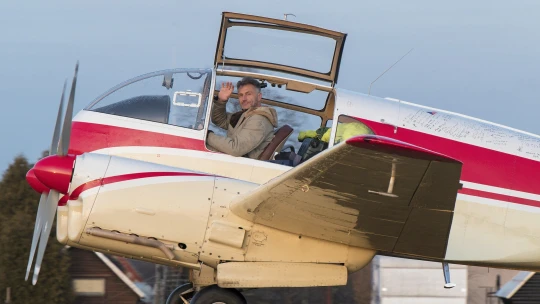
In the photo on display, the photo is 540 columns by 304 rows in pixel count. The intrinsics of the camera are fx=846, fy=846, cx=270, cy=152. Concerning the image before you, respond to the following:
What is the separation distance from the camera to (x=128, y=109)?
875cm

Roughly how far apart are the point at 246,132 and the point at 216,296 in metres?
1.69

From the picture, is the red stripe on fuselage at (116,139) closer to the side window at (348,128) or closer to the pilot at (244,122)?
the pilot at (244,122)

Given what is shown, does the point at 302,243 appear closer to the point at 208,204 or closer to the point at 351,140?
the point at 208,204

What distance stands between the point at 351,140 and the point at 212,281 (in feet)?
9.19

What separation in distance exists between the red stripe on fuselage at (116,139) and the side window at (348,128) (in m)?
1.37

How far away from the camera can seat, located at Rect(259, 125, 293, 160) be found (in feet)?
28.8

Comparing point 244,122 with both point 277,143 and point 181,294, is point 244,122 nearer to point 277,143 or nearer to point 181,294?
point 277,143

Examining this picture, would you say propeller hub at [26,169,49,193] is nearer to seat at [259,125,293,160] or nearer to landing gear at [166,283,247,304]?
landing gear at [166,283,247,304]

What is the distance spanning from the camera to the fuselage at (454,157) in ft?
28.0

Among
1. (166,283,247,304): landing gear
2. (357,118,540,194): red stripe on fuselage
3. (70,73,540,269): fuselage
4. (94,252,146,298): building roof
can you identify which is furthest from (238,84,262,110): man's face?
(94,252,146,298): building roof

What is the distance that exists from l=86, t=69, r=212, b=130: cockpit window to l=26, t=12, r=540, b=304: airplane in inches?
0.6

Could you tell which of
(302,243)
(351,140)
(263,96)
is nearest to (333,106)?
(263,96)

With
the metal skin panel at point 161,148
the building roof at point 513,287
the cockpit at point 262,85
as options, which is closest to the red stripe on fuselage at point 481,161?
the cockpit at point 262,85

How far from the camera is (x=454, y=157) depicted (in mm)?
8688
